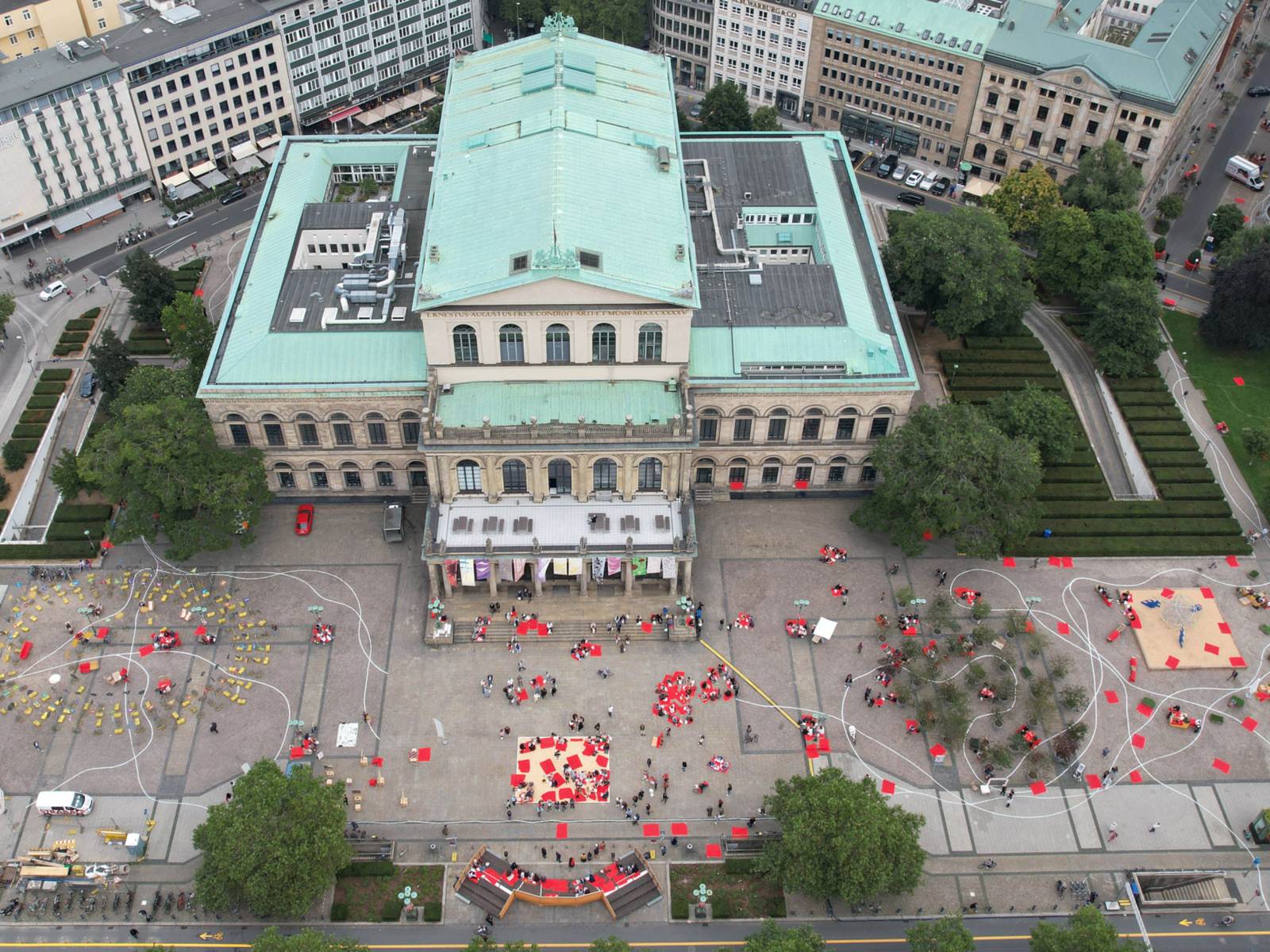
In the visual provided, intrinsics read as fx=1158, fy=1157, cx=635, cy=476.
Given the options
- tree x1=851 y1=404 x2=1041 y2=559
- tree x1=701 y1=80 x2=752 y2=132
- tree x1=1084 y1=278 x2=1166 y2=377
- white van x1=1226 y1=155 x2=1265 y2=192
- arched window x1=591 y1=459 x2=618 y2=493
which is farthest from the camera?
white van x1=1226 y1=155 x2=1265 y2=192

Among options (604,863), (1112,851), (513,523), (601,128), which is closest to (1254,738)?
(1112,851)

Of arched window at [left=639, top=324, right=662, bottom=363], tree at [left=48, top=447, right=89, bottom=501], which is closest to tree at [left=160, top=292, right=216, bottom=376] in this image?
tree at [left=48, top=447, right=89, bottom=501]

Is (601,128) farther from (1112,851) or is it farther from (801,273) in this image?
(1112,851)

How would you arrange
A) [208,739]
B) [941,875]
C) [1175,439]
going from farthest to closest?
[1175,439] → [208,739] → [941,875]

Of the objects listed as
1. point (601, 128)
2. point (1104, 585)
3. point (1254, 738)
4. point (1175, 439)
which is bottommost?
point (1254, 738)

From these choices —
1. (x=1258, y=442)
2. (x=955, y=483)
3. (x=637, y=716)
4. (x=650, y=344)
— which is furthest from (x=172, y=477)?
(x=1258, y=442)

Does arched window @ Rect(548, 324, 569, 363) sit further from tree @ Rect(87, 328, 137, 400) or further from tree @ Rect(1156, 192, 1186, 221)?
tree @ Rect(1156, 192, 1186, 221)
